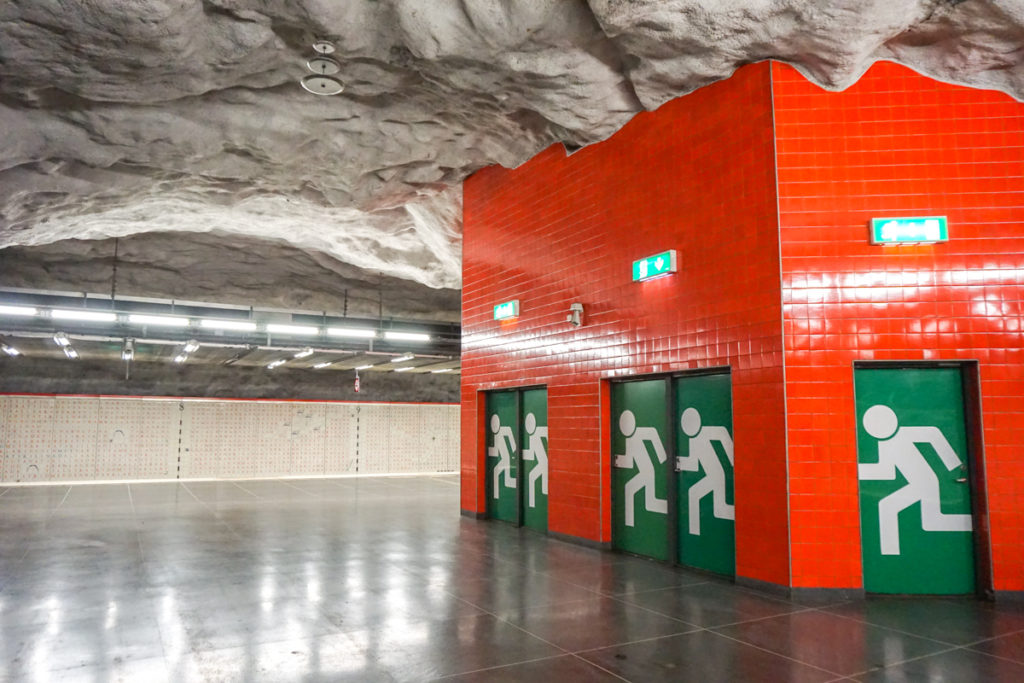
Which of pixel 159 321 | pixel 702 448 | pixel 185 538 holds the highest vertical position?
pixel 159 321

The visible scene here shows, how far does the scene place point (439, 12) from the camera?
5836mm

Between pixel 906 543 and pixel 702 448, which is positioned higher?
pixel 702 448

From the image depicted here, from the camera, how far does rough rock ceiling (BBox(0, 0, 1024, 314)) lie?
564 cm

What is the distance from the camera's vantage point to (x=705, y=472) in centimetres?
667

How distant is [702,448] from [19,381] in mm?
19244

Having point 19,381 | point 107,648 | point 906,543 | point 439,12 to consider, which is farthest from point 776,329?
point 19,381

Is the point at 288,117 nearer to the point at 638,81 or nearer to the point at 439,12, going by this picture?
the point at 439,12

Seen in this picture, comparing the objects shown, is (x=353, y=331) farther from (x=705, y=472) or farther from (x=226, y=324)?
(x=705, y=472)

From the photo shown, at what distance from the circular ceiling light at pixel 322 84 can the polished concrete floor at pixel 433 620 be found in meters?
5.13

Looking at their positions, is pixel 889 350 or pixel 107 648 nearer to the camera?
pixel 107 648

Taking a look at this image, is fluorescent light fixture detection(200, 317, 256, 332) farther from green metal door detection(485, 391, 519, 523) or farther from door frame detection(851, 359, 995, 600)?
door frame detection(851, 359, 995, 600)

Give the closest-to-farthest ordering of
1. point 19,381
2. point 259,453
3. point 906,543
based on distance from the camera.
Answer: point 906,543, point 19,381, point 259,453

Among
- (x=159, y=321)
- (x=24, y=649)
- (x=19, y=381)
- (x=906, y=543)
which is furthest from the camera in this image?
(x=19, y=381)

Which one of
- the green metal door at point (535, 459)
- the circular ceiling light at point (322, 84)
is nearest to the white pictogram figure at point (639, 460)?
the green metal door at point (535, 459)
